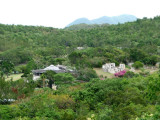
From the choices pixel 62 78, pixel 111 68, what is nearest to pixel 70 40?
pixel 111 68

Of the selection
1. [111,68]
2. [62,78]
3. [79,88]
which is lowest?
[111,68]

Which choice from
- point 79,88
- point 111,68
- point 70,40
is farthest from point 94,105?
point 70,40

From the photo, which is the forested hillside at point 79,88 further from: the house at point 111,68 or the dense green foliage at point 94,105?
the house at point 111,68

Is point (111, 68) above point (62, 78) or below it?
below

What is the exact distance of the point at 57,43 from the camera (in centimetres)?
4109

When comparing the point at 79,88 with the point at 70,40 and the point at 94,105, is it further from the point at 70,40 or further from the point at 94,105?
the point at 70,40

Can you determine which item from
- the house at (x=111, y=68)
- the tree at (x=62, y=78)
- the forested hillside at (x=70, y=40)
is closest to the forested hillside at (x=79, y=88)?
the tree at (x=62, y=78)

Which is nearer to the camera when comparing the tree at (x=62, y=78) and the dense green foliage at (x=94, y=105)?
the dense green foliage at (x=94, y=105)

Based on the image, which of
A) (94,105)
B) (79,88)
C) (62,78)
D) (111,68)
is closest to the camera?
(94,105)

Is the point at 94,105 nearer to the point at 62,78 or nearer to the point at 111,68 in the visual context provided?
the point at 62,78

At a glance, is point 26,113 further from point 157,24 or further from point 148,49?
point 157,24

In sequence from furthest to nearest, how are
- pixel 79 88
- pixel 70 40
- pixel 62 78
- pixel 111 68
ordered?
pixel 70 40, pixel 111 68, pixel 62 78, pixel 79 88

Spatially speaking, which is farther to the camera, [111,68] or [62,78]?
[111,68]

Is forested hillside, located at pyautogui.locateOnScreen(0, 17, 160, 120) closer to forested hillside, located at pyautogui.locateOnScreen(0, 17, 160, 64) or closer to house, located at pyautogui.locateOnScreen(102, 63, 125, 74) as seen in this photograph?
forested hillside, located at pyautogui.locateOnScreen(0, 17, 160, 64)
